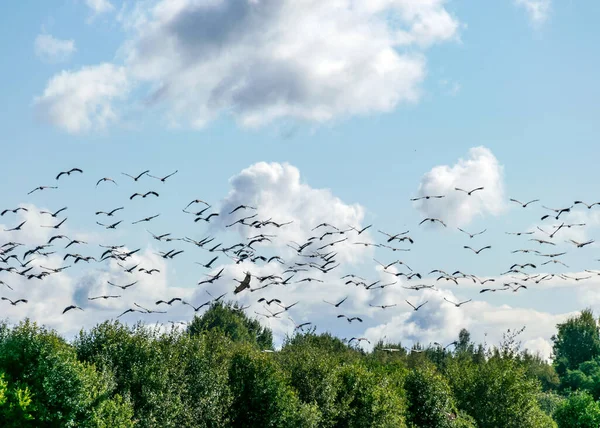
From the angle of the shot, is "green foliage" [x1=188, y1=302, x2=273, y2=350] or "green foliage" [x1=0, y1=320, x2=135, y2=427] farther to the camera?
"green foliage" [x1=188, y1=302, x2=273, y2=350]

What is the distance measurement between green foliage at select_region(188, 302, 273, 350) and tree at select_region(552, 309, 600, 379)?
7242 cm

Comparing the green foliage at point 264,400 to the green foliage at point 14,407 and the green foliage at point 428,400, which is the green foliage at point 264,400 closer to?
the green foliage at point 428,400

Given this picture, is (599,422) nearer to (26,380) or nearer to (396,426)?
(396,426)

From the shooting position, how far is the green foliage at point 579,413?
91.7m

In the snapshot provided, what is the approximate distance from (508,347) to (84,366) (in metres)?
57.1

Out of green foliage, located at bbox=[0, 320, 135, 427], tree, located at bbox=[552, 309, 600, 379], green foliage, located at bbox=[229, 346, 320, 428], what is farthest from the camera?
tree, located at bbox=[552, 309, 600, 379]

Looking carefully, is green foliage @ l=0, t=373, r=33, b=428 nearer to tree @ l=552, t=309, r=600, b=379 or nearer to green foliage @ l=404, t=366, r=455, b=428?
green foliage @ l=404, t=366, r=455, b=428

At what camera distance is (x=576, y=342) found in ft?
600

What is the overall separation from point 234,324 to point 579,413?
84.6 metres

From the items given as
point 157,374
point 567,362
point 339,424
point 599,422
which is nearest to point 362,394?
point 339,424

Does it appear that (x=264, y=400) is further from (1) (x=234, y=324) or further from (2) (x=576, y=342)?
(2) (x=576, y=342)

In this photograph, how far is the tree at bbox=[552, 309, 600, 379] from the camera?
180625mm

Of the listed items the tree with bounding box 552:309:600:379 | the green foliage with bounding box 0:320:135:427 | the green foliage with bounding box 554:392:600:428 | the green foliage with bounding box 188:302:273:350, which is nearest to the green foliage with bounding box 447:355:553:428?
the green foliage with bounding box 554:392:600:428

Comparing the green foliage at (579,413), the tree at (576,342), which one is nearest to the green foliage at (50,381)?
the green foliage at (579,413)
